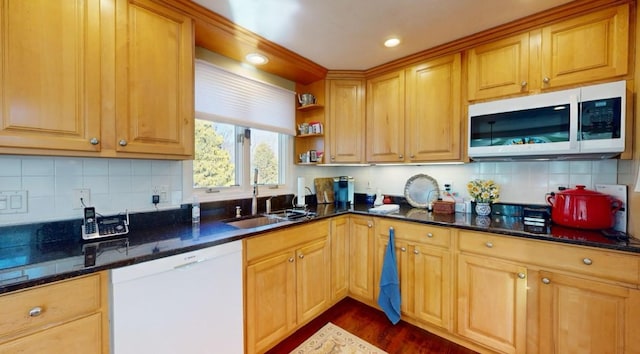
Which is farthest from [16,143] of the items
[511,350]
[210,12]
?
[511,350]

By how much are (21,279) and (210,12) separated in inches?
66.0

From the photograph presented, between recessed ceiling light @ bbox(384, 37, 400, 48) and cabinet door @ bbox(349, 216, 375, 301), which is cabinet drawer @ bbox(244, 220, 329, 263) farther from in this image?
recessed ceiling light @ bbox(384, 37, 400, 48)

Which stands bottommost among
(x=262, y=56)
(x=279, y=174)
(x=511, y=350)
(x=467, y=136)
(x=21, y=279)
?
(x=511, y=350)

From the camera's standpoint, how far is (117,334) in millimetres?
1084

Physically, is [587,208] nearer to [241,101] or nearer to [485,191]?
[485,191]

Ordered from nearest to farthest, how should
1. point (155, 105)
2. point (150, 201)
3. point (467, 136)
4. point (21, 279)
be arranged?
point (21, 279), point (155, 105), point (150, 201), point (467, 136)

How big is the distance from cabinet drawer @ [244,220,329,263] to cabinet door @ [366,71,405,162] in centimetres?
94

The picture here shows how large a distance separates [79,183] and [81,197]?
0.28 ft

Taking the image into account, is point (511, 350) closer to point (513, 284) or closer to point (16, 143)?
point (513, 284)

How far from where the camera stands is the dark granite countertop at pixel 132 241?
3.26 feet

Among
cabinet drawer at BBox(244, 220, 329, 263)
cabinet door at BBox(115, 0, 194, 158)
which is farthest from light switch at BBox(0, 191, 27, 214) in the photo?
cabinet drawer at BBox(244, 220, 329, 263)

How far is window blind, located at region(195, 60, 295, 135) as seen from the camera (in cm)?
194

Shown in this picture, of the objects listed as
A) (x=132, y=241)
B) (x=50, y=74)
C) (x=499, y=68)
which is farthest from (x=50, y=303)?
(x=499, y=68)

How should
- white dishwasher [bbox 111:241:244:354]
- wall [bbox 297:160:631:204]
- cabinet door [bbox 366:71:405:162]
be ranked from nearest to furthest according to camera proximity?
white dishwasher [bbox 111:241:244:354]
wall [bbox 297:160:631:204]
cabinet door [bbox 366:71:405:162]
